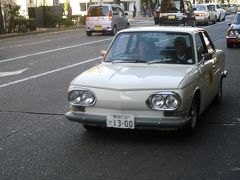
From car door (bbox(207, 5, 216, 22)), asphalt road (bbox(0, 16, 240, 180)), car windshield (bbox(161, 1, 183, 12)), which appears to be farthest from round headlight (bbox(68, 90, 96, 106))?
car door (bbox(207, 5, 216, 22))

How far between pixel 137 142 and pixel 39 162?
1.30 meters

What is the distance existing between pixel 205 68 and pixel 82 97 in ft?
6.36

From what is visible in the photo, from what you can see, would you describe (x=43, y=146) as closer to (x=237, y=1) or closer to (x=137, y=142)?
(x=137, y=142)

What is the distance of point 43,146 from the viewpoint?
610 centimetres

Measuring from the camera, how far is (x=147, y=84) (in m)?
5.89

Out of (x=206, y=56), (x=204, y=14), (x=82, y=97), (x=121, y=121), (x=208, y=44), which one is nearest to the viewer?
(x=121, y=121)

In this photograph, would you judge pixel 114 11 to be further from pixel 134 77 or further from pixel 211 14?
pixel 134 77

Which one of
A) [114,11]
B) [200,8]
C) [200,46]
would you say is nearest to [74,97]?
[200,46]

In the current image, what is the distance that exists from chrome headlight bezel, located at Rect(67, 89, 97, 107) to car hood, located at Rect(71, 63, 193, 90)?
0.28ft

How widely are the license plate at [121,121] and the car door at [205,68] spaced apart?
4.23ft

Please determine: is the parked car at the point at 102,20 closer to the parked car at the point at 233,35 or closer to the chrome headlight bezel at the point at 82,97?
the parked car at the point at 233,35

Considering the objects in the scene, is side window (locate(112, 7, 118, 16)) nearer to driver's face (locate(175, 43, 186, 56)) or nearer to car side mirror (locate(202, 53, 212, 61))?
car side mirror (locate(202, 53, 212, 61))

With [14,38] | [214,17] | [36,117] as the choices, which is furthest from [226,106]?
[214,17]

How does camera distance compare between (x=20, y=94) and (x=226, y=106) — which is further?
(x=20, y=94)
